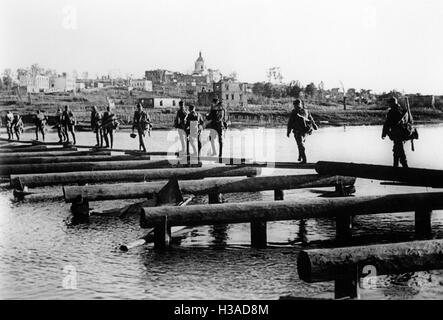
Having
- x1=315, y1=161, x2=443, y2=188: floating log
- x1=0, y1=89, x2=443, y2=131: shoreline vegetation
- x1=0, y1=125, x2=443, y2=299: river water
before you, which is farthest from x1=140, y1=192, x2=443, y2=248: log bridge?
x1=0, y1=89, x2=443, y2=131: shoreline vegetation

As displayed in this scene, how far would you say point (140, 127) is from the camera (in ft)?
93.4

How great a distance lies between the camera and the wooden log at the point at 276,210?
11445 millimetres

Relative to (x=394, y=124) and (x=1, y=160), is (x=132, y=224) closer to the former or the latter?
(x=394, y=124)

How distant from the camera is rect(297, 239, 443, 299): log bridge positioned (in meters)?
7.59

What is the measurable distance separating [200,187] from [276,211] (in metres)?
4.53

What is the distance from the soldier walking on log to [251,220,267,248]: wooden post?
6744mm

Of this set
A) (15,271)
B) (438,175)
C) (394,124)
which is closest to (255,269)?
(15,271)

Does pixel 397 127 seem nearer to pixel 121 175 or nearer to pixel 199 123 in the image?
pixel 121 175

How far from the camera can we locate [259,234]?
11.8 metres

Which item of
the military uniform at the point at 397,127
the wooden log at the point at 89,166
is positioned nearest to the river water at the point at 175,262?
the military uniform at the point at 397,127

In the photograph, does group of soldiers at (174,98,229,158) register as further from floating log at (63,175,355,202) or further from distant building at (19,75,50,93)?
distant building at (19,75,50,93)

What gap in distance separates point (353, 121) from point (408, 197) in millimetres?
111934

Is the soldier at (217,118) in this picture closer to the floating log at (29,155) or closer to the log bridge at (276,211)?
the floating log at (29,155)

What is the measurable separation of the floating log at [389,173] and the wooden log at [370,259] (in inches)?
240
